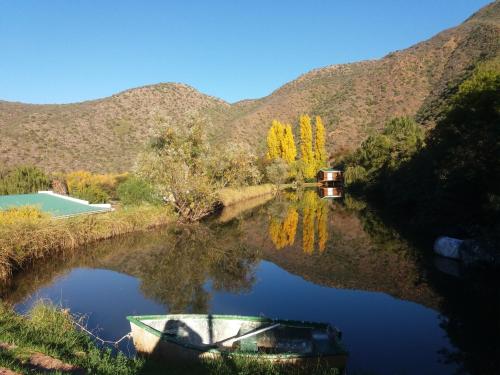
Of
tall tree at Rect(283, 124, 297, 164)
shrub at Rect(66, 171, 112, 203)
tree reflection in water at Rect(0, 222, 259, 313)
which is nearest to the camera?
tree reflection in water at Rect(0, 222, 259, 313)

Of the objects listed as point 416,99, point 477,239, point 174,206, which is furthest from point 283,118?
point 477,239

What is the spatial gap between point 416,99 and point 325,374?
84076 millimetres

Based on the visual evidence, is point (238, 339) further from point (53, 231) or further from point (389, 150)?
point (389, 150)

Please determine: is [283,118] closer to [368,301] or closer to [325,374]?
[368,301]

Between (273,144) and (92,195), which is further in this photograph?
(273,144)

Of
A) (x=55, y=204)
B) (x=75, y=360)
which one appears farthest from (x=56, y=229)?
(x=75, y=360)

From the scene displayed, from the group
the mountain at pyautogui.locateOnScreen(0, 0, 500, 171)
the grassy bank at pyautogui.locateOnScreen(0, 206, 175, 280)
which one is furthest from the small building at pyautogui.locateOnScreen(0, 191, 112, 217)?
the mountain at pyautogui.locateOnScreen(0, 0, 500, 171)

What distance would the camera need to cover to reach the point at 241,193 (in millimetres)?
49281

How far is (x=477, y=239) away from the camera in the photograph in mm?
16328

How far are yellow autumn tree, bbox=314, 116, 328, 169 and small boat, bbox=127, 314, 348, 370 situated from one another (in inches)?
→ 2751

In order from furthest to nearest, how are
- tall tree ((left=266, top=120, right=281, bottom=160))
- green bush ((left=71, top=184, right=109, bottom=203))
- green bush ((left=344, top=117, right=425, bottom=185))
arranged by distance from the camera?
tall tree ((left=266, top=120, right=281, bottom=160)) → green bush ((left=344, top=117, right=425, bottom=185)) → green bush ((left=71, top=184, right=109, bottom=203))

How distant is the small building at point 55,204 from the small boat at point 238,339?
17.3 metres

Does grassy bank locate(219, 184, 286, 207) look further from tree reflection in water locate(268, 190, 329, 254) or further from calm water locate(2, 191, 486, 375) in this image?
calm water locate(2, 191, 486, 375)

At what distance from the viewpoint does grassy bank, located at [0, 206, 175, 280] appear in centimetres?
1734
